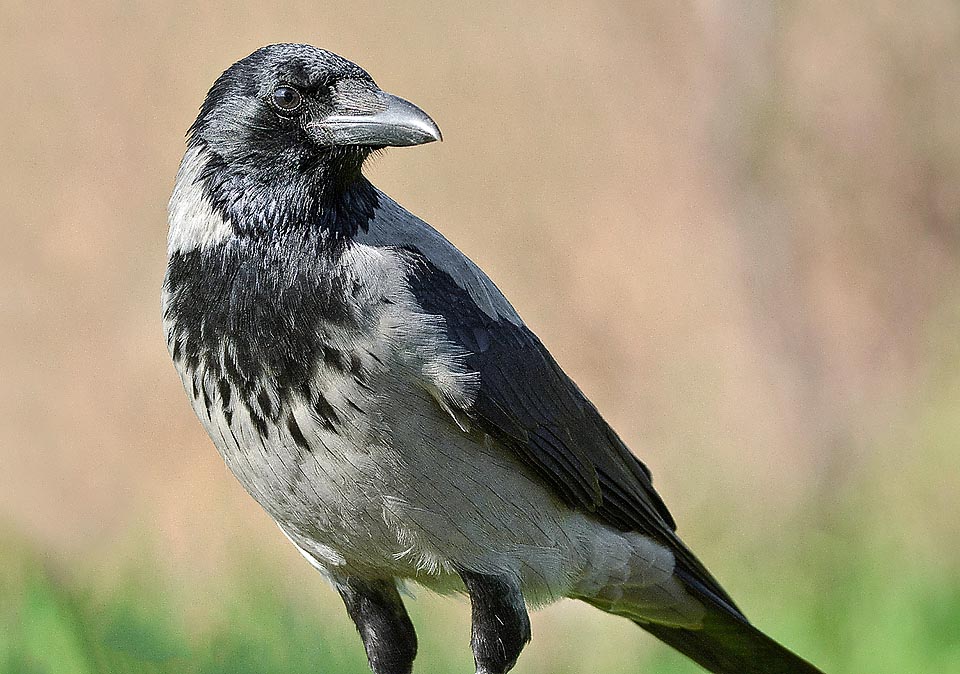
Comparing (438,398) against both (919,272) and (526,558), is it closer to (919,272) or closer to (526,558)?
(526,558)

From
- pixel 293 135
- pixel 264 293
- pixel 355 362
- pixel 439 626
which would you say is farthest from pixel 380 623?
pixel 439 626

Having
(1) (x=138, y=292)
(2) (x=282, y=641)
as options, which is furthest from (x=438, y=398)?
(1) (x=138, y=292)

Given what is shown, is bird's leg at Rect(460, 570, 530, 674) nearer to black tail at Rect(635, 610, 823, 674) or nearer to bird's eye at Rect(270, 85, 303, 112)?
black tail at Rect(635, 610, 823, 674)

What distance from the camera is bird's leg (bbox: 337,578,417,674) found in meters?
3.89

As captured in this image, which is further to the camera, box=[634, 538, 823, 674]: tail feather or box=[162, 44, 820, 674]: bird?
box=[634, 538, 823, 674]: tail feather

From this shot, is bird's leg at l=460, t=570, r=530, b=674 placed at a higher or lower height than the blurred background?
lower

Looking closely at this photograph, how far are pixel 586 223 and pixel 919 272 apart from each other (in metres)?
3.11

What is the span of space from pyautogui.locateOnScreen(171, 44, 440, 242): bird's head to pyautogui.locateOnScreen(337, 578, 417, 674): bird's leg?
1.20 metres

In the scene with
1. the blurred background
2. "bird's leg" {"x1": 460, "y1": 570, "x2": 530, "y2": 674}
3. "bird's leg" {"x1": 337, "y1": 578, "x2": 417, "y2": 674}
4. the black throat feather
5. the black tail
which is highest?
the blurred background

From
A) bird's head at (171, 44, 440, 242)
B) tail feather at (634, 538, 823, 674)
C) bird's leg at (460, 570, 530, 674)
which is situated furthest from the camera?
tail feather at (634, 538, 823, 674)

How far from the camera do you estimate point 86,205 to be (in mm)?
9859

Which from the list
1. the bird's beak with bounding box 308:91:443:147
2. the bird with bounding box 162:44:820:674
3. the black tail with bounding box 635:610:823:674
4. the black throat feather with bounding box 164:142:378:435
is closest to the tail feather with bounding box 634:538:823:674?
the black tail with bounding box 635:610:823:674

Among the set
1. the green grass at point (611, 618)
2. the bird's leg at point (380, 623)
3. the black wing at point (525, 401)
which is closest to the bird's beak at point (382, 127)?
the black wing at point (525, 401)

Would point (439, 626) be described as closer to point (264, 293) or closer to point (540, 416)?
point (540, 416)
